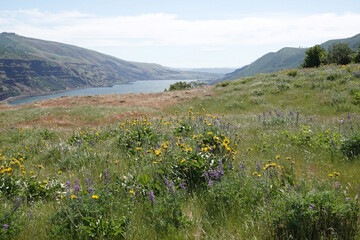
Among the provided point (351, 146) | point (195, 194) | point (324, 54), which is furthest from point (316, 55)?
point (195, 194)

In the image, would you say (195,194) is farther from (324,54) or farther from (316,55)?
(324,54)

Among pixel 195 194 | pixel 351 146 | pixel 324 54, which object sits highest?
pixel 324 54

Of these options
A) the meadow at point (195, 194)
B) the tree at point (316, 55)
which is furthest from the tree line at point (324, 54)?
the meadow at point (195, 194)

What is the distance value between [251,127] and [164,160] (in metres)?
6.11

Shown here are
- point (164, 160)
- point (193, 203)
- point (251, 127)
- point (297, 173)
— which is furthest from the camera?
point (251, 127)

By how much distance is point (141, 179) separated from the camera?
4.04m

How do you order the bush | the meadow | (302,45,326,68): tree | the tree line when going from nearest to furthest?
the meadow, the bush, the tree line, (302,45,326,68): tree

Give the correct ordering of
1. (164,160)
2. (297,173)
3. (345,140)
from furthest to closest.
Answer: (345,140)
(297,173)
(164,160)

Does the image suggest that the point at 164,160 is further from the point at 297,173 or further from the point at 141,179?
the point at 297,173

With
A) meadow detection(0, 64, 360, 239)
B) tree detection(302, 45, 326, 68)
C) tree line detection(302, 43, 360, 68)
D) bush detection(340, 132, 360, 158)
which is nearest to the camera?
meadow detection(0, 64, 360, 239)

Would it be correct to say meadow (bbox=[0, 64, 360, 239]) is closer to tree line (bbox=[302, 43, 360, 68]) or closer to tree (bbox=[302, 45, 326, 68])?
tree line (bbox=[302, 43, 360, 68])

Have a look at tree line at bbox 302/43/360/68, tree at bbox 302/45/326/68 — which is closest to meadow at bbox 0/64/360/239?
tree line at bbox 302/43/360/68

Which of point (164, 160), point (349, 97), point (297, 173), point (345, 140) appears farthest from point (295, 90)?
point (164, 160)

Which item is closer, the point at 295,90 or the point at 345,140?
the point at 345,140
